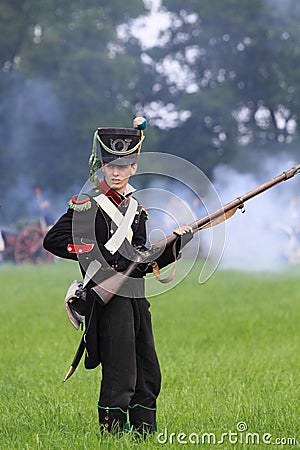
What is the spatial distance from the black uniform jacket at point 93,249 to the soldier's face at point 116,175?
53 millimetres

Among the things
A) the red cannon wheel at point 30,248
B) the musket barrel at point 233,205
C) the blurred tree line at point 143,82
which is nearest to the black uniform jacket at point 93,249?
the musket barrel at point 233,205

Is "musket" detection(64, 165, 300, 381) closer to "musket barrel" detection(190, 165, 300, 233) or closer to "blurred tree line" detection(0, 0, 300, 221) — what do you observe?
"musket barrel" detection(190, 165, 300, 233)

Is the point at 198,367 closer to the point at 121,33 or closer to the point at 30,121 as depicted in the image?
the point at 30,121

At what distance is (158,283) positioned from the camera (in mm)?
5281

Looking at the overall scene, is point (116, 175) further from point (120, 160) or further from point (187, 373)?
point (187, 373)

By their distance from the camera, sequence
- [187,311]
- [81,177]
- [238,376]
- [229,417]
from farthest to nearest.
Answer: [81,177] < [187,311] < [238,376] < [229,417]

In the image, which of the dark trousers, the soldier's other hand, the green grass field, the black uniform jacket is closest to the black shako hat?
the black uniform jacket

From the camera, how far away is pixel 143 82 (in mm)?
37156

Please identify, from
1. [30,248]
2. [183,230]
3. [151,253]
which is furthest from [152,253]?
[30,248]

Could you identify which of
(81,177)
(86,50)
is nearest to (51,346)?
(81,177)

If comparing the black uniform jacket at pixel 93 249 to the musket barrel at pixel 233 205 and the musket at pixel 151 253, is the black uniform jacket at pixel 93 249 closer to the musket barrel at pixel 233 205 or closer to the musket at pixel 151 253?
the musket at pixel 151 253

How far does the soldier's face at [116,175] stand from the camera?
17.3 feet

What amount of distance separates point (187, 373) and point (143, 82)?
29995 mm

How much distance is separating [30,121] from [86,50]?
3.39 m
